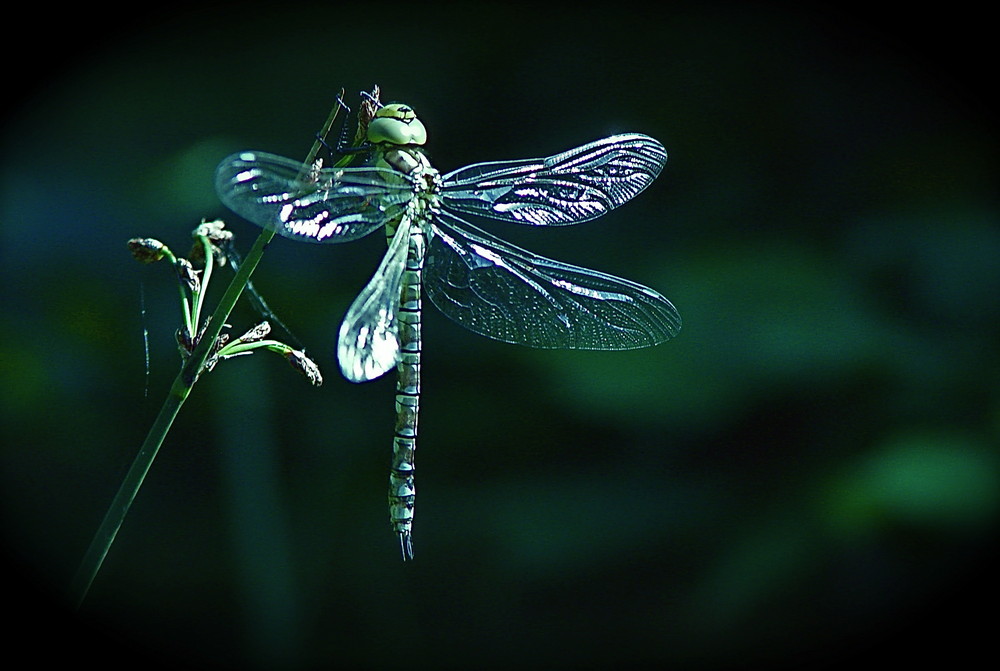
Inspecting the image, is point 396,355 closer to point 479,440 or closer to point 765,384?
point 479,440

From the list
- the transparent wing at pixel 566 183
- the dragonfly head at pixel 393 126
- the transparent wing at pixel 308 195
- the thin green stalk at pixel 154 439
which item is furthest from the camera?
the transparent wing at pixel 566 183

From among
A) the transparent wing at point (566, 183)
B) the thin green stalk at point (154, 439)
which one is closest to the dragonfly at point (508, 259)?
the transparent wing at point (566, 183)

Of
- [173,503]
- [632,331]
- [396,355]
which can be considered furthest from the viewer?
[173,503]

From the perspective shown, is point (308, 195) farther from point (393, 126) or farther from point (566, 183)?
point (566, 183)

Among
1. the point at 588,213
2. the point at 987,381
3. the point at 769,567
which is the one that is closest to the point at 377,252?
the point at 588,213

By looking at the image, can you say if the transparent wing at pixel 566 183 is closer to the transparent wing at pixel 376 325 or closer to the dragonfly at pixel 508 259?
the dragonfly at pixel 508 259

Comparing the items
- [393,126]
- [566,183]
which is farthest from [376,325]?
[566,183]
